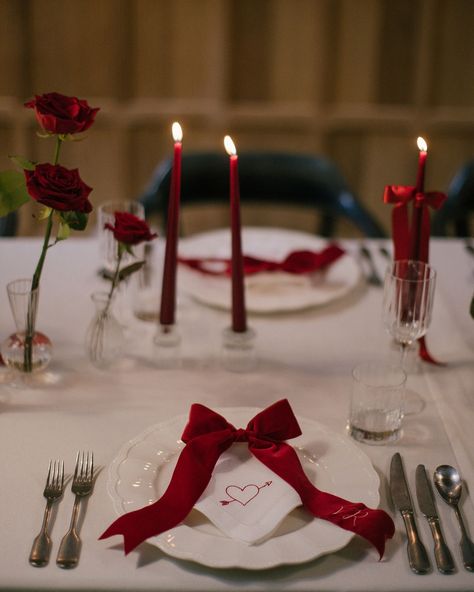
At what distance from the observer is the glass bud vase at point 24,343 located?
3.76 ft

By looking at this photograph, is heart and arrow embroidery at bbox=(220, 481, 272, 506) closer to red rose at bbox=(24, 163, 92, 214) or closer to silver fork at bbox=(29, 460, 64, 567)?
silver fork at bbox=(29, 460, 64, 567)

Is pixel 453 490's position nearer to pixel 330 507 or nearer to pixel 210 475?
pixel 330 507

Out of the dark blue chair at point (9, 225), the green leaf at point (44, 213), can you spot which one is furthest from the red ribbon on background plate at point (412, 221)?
the dark blue chair at point (9, 225)

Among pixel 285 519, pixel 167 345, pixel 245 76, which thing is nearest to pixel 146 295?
pixel 167 345

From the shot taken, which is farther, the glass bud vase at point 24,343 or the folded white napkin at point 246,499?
the glass bud vase at point 24,343

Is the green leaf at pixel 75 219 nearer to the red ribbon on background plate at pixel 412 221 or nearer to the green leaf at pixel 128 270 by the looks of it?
the green leaf at pixel 128 270

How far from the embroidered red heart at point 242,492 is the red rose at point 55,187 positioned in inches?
16.6

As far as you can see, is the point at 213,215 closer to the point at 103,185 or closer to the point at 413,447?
the point at 103,185

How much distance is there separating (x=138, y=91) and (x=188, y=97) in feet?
0.65

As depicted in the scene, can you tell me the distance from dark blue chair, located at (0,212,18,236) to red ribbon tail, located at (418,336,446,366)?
1.05 m

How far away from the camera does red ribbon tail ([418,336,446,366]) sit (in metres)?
1.27

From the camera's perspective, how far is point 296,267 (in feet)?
5.07

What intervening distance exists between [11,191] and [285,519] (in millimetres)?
577

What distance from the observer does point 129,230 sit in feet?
3.75
